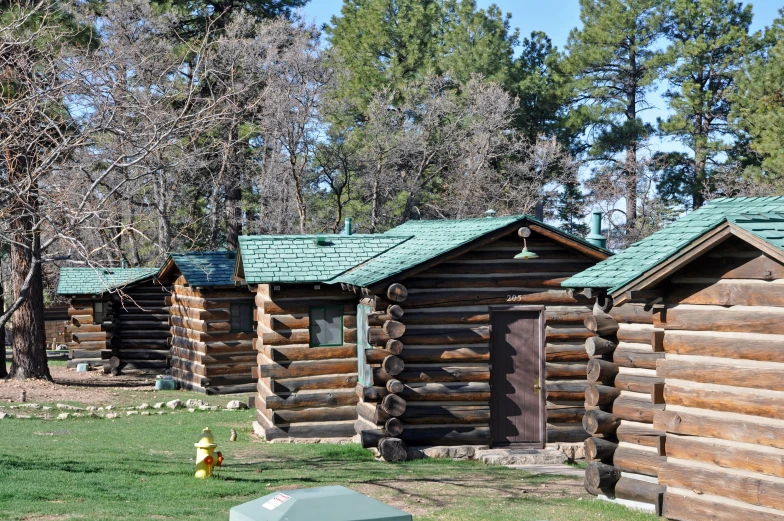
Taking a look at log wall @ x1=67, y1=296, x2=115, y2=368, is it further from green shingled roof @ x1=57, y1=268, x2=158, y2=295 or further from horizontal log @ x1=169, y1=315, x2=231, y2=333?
horizontal log @ x1=169, y1=315, x2=231, y2=333

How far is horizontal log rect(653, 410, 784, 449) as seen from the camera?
10.1 metres

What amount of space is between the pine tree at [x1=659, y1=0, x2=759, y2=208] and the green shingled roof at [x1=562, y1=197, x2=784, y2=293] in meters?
27.2

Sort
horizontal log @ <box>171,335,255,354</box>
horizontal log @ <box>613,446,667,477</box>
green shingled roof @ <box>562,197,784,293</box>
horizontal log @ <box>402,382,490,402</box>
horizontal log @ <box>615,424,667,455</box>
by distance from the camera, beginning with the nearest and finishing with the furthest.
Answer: green shingled roof @ <box>562,197,784,293</box> < horizontal log @ <box>615,424,667,455</box> < horizontal log @ <box>613,446,667,477</box> < horizontal log @ <box>402,382,490,402</box> < horizontal log @ <box>171,335,255,354</box>

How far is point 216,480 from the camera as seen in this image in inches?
514

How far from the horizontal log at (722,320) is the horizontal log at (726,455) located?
1367 millimetres

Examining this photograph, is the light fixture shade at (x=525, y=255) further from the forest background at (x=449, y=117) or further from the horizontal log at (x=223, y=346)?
the forest background at (x=449, y=117)

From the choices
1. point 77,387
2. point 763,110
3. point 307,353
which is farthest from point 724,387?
point 763,110

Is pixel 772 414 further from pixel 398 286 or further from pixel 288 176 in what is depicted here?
pixel 288 176

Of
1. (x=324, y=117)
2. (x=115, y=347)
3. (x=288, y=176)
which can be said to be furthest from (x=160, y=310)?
(x=324, y=117)

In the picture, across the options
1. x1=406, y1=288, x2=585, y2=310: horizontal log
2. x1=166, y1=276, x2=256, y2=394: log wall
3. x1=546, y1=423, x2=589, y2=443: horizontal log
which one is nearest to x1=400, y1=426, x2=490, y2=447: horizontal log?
x1=546, y1=423, x2=589, y2=443: horizontal log

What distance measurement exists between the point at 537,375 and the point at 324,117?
79.3 feet

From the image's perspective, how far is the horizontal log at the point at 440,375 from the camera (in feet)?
53.0

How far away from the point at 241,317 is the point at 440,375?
1067 centimetres

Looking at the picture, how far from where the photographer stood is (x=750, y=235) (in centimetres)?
1003
